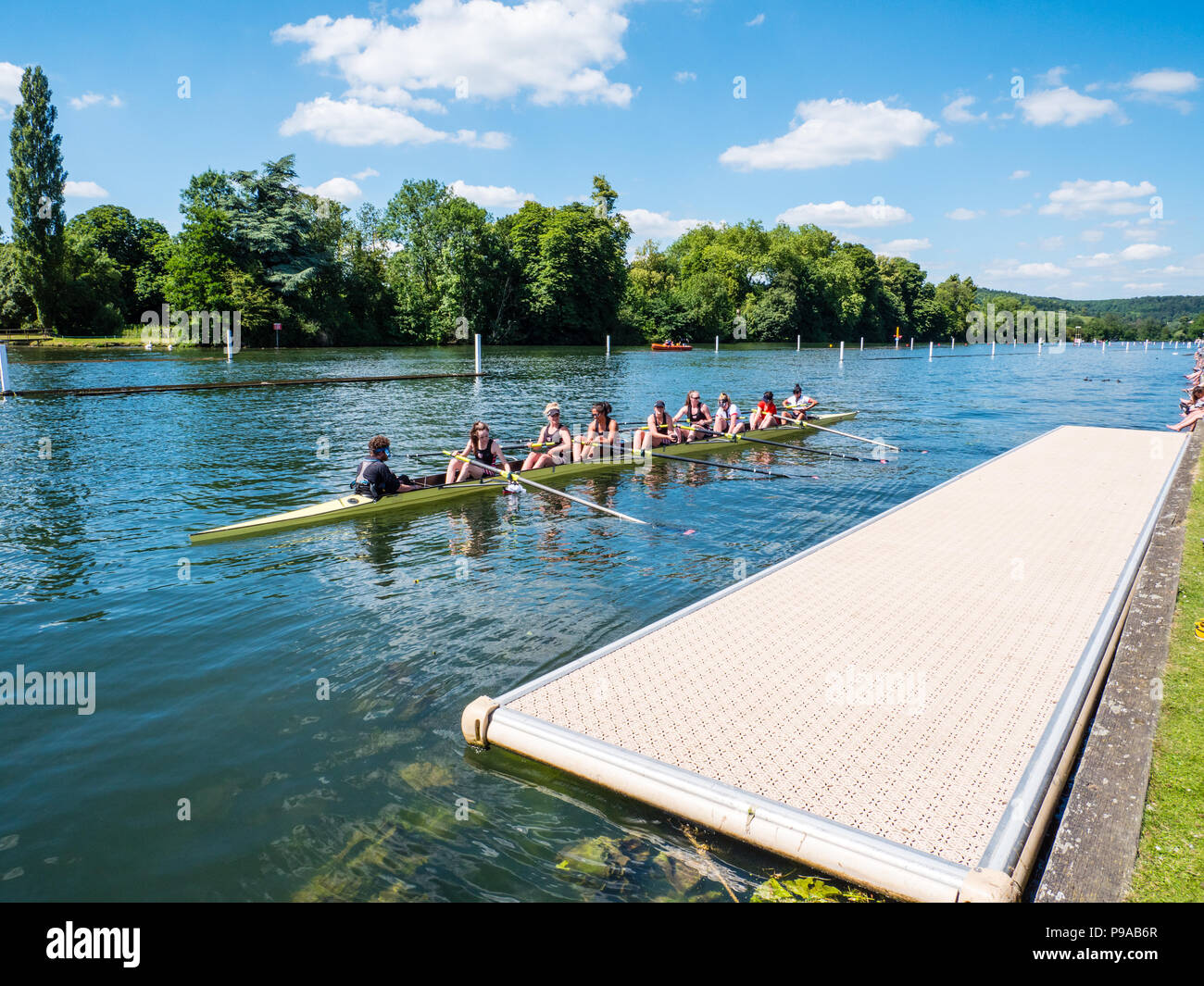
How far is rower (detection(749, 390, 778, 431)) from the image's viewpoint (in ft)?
78.1

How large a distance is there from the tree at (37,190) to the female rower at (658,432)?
6279 centimetres

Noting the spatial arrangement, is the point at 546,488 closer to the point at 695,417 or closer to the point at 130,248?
the point at 695,417

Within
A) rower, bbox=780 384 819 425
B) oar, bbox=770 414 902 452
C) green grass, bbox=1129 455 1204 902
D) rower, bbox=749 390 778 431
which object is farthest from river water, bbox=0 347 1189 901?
rower, bbox=780 384 819 425

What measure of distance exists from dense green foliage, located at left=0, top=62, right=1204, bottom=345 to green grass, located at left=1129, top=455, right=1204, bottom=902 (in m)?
70.2

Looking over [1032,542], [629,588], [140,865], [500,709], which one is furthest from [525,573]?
[1032,542]

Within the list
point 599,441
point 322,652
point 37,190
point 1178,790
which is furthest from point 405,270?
point 1178,790

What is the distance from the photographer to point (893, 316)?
5595 inches

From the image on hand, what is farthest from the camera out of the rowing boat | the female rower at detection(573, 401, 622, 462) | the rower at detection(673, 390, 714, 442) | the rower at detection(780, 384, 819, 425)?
the rower at detection(780, 384, 819, 425)

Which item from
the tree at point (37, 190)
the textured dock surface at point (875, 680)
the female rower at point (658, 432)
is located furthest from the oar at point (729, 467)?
the tree at point (37, 190)

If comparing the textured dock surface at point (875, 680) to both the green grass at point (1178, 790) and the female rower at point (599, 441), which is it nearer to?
the green grass at point (1178, 790)

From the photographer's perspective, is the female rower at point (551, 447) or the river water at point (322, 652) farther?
the female rower at point (551, 447)

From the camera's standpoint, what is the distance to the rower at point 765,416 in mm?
23809

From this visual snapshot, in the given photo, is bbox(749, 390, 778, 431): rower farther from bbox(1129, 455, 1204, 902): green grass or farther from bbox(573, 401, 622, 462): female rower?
bbox(1129, 455, 1204, 902): green grass
